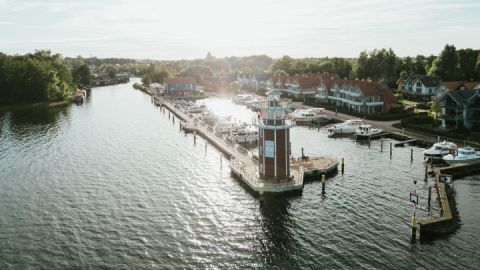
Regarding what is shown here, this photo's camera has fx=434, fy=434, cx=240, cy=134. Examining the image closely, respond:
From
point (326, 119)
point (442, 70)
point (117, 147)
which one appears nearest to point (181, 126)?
point (117, 147)

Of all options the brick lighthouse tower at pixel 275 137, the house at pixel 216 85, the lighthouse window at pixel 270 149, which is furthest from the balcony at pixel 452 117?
the house at pixel 216 85

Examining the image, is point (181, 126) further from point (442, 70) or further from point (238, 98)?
point (442, 70)

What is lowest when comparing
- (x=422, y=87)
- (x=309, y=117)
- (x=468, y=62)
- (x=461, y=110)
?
(x=309, y=117)

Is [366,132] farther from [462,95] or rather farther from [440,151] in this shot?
[462,95]

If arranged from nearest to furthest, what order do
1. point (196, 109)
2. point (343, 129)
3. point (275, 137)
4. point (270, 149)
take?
point (275, 137) < point (270, 149) < point (343, 129) < point (196, 109)

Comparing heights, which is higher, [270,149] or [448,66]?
[448,66]

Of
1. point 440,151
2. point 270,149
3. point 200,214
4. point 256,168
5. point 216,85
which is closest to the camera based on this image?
point 200,214

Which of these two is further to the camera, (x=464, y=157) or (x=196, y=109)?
(x=196, y=109)

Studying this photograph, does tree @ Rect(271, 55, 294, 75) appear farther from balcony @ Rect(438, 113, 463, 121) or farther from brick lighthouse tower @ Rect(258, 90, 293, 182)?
brick lighthouse tower @ Rect(258, 90, 293, 182)

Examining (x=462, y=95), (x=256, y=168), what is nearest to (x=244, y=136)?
(x=256, y=168)
